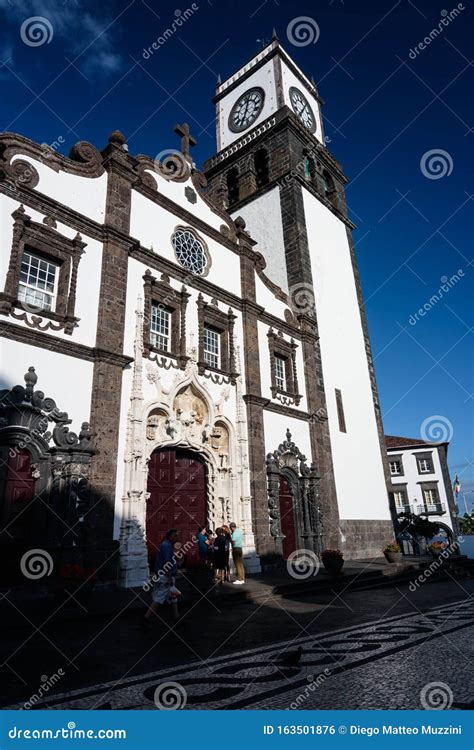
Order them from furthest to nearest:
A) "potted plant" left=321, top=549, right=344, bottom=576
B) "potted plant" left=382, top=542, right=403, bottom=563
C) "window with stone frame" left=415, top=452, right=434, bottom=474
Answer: "window with stone frame" left=415, top=452, right=434, bottom=474 < "potted plant" left=382, top=542, right=403, bottom=563 < "potted plant" left=321, top=549, right=344, bottom=576

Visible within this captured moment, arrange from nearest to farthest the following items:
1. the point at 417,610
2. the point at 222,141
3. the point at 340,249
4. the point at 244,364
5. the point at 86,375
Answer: the point at 417,610, the point at 86,375, the point at 244,364, the point at 340,249, the point at 222,141

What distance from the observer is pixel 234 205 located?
81.5ft

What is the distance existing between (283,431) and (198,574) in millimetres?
7823

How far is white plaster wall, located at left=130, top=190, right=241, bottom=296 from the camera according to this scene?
13938 mm

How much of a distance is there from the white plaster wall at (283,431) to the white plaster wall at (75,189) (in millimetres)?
8467

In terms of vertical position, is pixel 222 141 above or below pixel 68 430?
above

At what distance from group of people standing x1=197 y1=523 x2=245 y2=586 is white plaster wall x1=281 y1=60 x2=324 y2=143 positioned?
2261cm

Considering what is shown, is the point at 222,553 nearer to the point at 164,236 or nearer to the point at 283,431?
the point at 283,431

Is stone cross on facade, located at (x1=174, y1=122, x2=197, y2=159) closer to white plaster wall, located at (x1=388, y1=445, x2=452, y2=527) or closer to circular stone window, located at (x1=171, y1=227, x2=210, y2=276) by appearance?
circular stone window, located at (x1=171, y1=227, x2=210, y2=276)

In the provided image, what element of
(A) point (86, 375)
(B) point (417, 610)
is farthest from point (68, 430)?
(B) point (417, 610)

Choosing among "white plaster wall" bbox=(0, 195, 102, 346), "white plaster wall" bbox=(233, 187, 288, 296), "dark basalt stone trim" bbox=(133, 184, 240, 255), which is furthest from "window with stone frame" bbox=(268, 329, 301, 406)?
"white plaster wall" bbox=(0, 195, 102, 346)

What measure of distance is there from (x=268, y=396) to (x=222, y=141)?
18.6 metres

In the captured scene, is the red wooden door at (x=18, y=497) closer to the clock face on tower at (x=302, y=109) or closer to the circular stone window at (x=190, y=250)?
the circular stone window at (x=190, y=250)

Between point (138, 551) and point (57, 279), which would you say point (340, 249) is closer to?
point (57, 279)
